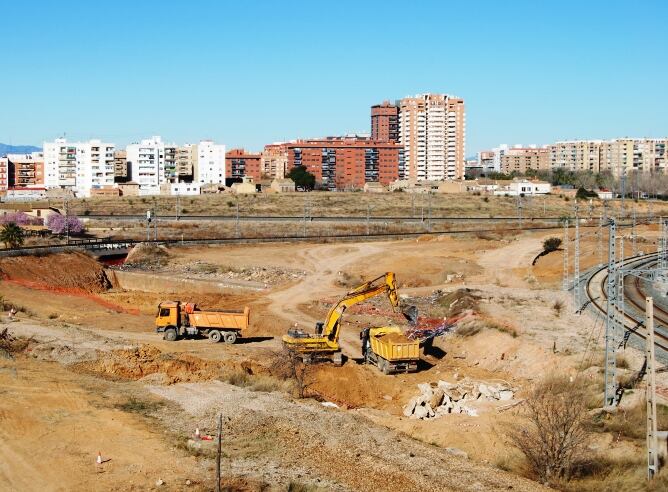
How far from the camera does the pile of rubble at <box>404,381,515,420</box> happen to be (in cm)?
2803

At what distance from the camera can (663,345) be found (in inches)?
1335

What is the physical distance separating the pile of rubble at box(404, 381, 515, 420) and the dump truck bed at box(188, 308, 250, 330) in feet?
39.0

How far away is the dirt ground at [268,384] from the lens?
68.8 ft

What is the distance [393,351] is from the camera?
33.6m

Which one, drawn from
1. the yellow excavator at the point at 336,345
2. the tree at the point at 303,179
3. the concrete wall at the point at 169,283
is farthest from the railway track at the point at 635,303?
the tree at the point at 303,179

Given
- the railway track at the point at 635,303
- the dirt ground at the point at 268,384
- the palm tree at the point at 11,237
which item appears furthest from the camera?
the palm tree at the point at 11,237

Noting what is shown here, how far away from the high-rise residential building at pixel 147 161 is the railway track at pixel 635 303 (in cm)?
13545

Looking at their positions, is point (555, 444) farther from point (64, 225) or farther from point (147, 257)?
point (64, 225)

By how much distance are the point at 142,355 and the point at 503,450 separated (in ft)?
56.6

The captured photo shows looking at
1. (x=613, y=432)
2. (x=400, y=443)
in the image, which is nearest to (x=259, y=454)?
(x=400, y=443)

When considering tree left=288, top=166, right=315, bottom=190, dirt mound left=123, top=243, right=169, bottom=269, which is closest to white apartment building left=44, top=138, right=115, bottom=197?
tree left=288, top=166, right=315, bottom=190

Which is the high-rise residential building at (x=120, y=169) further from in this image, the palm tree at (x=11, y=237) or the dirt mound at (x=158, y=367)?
the dirt mound at (x=158, y=367)

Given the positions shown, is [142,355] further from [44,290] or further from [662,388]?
[44,290]

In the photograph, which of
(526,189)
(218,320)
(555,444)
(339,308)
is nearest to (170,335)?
(218,320)
